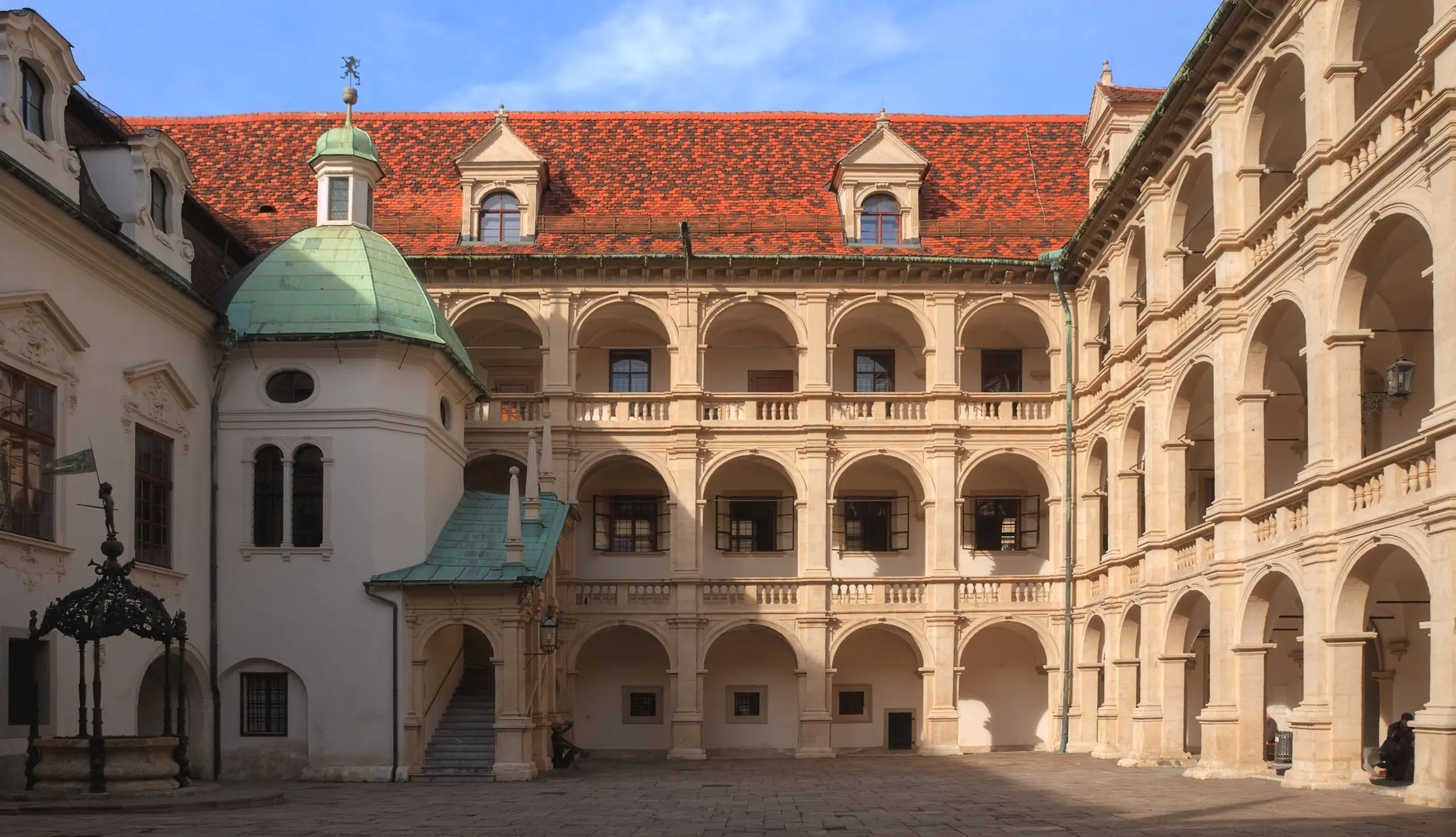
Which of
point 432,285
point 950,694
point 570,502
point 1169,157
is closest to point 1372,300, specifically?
point 1169,157

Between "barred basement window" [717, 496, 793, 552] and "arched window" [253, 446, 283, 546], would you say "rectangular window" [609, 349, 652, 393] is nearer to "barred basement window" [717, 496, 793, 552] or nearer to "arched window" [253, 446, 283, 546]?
"barred basement window" [717, 496, 793, 552]

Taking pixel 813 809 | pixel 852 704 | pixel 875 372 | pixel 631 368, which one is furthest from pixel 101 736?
pixel 875 372

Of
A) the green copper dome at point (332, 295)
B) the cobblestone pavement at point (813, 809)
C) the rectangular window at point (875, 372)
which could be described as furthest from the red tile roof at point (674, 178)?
the cobblestone pavement at point (813, 809)

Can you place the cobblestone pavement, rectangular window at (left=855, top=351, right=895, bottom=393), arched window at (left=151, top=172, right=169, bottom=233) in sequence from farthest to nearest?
1. rectangular window at (left=855, top=351, right=895, bottom=393)
2. arched window at (left=151, top=172, right=169, bottom=233)
3. the cobblestone pavement

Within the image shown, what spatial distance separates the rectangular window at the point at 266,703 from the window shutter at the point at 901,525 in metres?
15.4

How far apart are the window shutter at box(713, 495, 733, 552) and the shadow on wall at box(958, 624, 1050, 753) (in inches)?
242

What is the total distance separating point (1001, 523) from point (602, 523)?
954cm

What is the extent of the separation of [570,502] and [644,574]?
3.39 m

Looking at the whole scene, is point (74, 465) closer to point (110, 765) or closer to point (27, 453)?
point (27, 453)

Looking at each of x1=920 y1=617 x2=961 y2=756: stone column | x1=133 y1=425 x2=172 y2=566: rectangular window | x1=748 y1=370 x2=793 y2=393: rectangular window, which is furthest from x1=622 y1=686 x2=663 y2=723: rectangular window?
x1=133 y1=425 x2=172 y2=566: rectangular window

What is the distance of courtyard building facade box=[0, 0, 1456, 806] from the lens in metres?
22.2

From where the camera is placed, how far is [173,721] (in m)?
28.4

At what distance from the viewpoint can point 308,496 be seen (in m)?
29.7

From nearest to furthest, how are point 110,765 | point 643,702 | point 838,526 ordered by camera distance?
point 110,765 → point 643,702 → point 838,526
